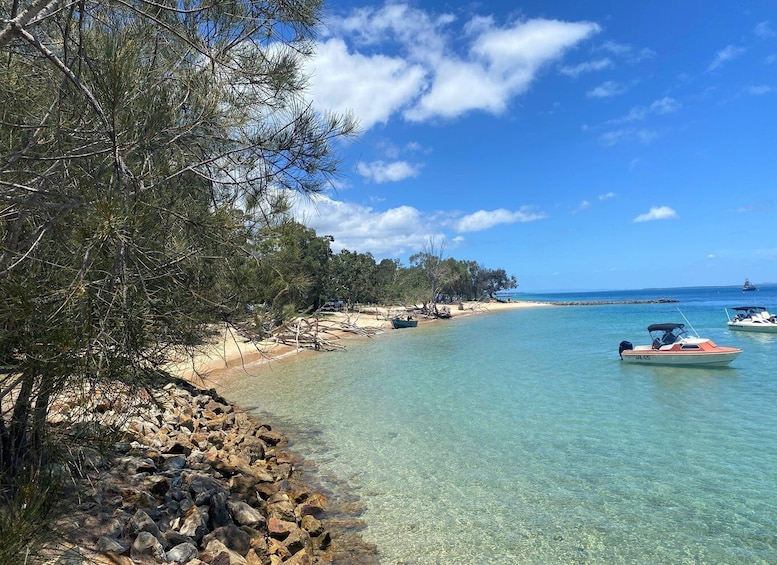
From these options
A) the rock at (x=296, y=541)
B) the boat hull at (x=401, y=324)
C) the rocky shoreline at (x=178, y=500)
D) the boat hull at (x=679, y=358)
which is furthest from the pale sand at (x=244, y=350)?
the boat hull at (x=679, y=358)

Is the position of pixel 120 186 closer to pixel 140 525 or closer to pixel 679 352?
pixel 140 525

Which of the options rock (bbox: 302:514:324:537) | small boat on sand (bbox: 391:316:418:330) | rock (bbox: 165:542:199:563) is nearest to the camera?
rock (bbox: 165:542:199:563)

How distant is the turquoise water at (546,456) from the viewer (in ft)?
18.6

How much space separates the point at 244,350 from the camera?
895 inches

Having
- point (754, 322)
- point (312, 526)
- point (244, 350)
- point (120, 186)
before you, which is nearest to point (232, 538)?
point (312, 526)

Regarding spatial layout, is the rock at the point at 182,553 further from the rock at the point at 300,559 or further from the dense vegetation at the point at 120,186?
the dense vegetation at the point at 120,186

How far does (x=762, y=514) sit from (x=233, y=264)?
7570 millimetres

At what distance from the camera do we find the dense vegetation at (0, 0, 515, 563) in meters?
2.46

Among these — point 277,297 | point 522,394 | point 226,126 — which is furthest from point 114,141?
point 522,394

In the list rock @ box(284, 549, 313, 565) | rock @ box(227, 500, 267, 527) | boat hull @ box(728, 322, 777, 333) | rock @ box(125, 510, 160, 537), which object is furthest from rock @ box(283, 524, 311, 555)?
boat hull @ box(728, 322, 777, 333)

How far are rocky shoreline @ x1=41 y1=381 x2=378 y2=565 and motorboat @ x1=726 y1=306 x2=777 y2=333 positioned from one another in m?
32.2

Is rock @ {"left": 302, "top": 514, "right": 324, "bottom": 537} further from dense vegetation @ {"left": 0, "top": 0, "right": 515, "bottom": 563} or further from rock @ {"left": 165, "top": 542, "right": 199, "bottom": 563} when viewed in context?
dense vegetation @ {"left": 0, "top": 0, "right": 515, "bottom": 563}

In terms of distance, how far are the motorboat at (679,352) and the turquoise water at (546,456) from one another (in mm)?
535

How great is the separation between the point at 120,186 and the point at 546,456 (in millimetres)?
8197
